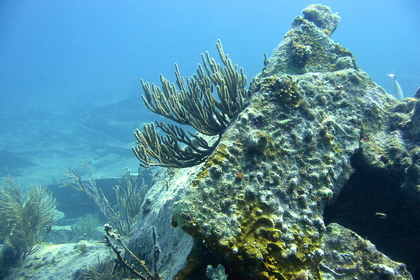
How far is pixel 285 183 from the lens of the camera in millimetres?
1940

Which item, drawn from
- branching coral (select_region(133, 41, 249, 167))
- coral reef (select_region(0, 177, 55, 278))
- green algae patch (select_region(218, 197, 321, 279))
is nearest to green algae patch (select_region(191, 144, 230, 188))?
green algae patch (select_region(218, 197, 321, 279))

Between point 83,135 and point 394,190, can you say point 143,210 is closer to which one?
point 394,190

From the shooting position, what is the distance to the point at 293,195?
6.20 feet

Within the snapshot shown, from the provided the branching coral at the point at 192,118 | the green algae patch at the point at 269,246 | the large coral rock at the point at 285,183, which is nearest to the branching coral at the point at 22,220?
the branching coral at the point at 192,118

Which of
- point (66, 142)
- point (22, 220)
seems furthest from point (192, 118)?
point (66, 142)

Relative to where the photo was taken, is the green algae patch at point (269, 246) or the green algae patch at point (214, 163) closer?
the green algae patch at point (269, 246)

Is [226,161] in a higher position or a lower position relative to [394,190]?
lower

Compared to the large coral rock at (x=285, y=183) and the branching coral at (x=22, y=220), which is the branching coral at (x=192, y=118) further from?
the branching coral at (x=22, y=220)

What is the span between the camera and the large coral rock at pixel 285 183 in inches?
59.9

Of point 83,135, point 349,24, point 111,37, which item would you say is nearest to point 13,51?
point 111,37

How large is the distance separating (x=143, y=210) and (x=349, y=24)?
617 ft

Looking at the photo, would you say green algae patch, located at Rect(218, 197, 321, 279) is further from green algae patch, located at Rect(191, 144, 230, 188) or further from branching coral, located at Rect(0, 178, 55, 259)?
branching coral, located at Rect(0, 178, 55, 259)

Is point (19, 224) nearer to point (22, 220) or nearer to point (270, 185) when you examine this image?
point (22, 220)

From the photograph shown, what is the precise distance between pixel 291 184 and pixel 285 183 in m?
0.05
